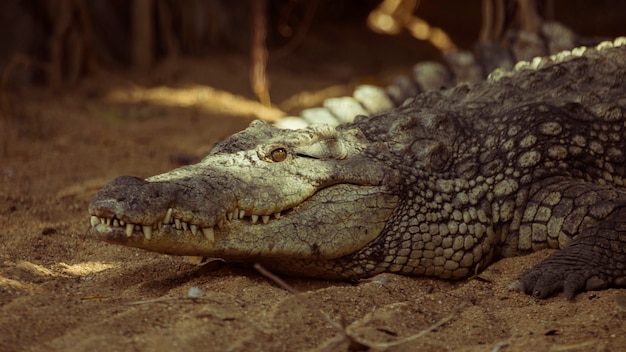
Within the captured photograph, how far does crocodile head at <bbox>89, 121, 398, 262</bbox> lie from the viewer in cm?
356

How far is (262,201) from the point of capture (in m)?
3.91

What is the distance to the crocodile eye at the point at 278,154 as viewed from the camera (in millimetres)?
4164

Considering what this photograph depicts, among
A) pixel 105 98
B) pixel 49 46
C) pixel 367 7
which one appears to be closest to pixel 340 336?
pixel 105 98

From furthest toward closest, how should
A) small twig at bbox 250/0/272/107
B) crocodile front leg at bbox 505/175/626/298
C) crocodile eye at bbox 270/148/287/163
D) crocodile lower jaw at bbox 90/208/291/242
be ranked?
small twig at bbox 250/0/272/107
crocodile eye at bbox 270/148/287/163
crocodile front leg at bbox 505/175/626/298
crocodile lower jaw at bbox 90/208/291/242

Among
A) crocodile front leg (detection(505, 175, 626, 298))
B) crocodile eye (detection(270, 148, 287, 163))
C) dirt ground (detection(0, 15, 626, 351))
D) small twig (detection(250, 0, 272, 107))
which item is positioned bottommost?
dirt ground (detection(0, 15, 626, 351))

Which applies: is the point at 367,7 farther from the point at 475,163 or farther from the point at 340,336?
the point at 340,336

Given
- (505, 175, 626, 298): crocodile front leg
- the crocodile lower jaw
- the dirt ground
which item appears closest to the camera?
the dirt ground

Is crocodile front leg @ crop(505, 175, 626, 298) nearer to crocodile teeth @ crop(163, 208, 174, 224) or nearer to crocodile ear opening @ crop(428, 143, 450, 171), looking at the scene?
crocodile ear opening @ crop(428, 143, 450, 171)

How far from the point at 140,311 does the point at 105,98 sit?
5.90 m

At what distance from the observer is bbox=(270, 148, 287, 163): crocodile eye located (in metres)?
4.16

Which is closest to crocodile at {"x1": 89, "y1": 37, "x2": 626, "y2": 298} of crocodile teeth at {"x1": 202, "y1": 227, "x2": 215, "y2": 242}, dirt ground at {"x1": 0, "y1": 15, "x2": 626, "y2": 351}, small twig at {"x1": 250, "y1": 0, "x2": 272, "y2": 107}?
crocodile teeth at {"x1": 202, "y1": 227, "x2": 215, "y2": 242}

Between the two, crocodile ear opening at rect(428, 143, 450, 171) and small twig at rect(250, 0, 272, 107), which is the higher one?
small twig at rect(250, 0, 272, 107)

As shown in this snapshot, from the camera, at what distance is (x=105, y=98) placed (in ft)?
29.0

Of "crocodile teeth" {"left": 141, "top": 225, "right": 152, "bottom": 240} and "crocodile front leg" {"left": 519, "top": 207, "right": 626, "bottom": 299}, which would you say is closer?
"crocodile teeth" {"left": 141, "top": 225, "right": 152, "bottom": 240}
